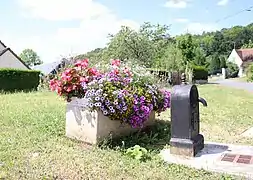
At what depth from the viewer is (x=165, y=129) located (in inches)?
249

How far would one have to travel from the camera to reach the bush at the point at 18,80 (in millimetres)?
18328

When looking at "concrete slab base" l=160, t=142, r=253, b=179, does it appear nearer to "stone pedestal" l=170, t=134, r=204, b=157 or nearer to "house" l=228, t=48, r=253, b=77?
"stone pedestal" l=170, t=134, r=204, b=157

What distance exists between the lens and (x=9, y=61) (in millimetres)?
30016

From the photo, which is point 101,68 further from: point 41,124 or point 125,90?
point 41,124

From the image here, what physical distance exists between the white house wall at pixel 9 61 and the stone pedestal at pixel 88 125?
26121 millimetres

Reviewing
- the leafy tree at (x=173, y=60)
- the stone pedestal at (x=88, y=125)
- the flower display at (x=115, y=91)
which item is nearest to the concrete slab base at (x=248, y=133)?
the flower display at (x=115, y=91)

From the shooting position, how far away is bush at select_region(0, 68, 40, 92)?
722 inches

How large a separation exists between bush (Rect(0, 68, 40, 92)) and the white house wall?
34.1ft

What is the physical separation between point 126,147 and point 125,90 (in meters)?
0.94

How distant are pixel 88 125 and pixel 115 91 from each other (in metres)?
0.74

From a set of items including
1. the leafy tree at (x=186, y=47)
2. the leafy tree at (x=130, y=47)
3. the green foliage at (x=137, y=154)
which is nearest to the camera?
the green foliage at (x=137, y=154)

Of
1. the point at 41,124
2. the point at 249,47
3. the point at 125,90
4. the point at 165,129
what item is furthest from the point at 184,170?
the point at 249,47

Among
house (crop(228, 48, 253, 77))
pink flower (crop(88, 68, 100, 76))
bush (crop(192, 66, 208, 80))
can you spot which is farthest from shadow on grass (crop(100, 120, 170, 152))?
house (crop(228, 48, 253, 77))

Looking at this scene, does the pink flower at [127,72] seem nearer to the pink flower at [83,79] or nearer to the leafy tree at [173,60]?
the pink flower at [83,79]
